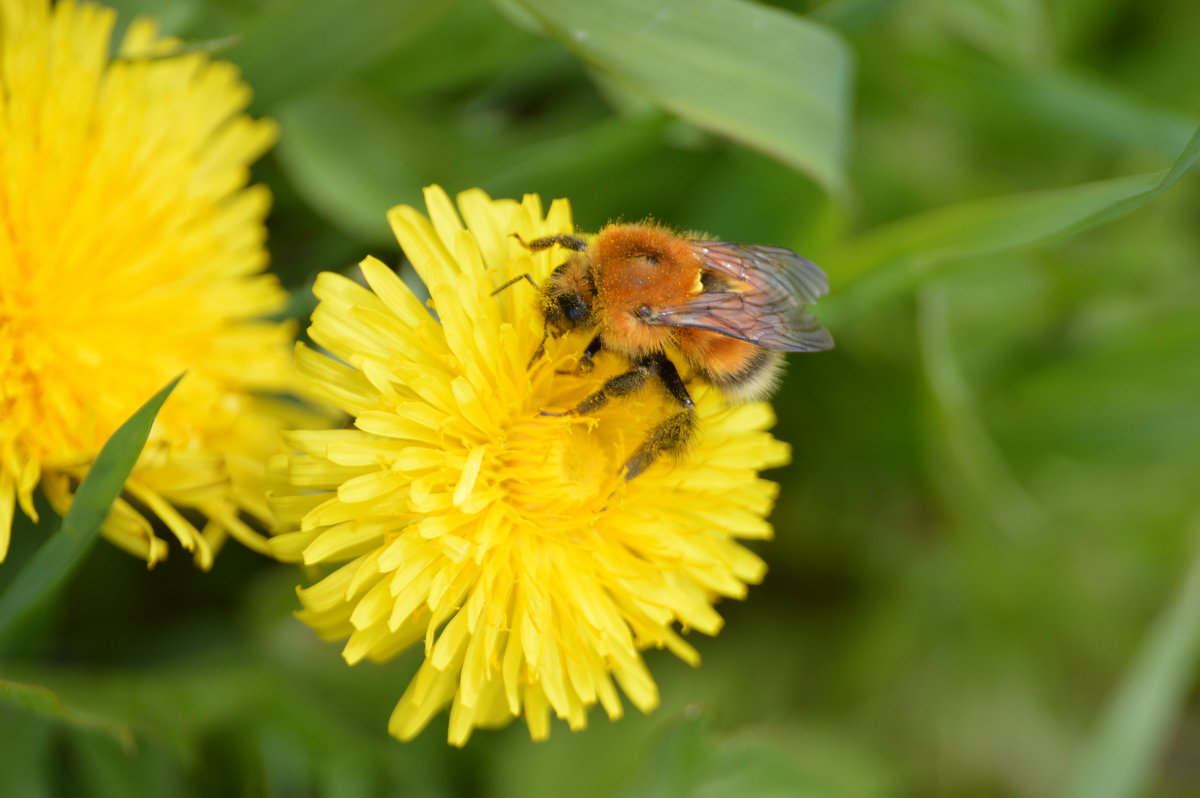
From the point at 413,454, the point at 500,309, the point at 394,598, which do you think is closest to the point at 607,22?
the point at 500,309

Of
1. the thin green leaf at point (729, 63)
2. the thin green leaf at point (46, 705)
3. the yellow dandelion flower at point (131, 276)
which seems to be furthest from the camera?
the thin green leaf at point (729, 63)

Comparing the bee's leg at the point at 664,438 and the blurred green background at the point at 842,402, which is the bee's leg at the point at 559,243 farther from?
the blurred green background at the point at 842,402

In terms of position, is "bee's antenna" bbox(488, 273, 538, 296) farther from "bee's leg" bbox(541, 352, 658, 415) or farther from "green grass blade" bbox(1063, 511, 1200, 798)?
"green grass blade" bbox(1063, 511, 1200, 798)

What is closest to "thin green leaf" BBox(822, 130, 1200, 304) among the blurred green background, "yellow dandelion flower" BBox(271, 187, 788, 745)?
the blurred green background

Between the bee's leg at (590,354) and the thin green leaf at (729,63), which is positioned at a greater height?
the thin green leaf at (729,63)

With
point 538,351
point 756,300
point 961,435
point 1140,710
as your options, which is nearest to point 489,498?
point 538,351

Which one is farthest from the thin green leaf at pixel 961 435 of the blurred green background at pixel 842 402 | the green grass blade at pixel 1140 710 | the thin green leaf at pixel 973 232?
the green grass blade at pixel 1140 710

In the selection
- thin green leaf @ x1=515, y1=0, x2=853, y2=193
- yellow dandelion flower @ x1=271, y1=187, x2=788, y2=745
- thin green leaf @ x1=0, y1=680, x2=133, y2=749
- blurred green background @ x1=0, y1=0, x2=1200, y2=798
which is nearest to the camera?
thin green leaf @ x1=0, y1=680, x2=133, y2=749
